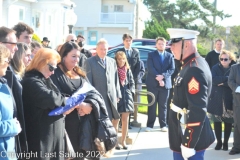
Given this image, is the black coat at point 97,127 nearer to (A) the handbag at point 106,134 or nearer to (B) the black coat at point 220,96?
(A) the handbag at point 106,134

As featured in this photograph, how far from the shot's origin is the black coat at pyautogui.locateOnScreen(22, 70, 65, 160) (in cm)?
430

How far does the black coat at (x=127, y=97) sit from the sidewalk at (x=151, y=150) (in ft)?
2.48

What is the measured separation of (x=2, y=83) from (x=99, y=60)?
3.44m

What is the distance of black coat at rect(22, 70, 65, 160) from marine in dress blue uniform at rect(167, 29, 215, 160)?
48.4 inches

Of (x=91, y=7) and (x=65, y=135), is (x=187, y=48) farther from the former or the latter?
(x=91, y=7)

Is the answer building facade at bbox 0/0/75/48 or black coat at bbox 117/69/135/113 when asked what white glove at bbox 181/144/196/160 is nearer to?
black coat at bbox 117/69/135/113

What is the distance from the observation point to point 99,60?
7.27 metres

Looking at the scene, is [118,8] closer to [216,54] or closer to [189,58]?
[216,54]

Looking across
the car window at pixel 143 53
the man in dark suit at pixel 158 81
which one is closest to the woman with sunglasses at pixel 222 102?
the man in dark suit at pixel 158 81

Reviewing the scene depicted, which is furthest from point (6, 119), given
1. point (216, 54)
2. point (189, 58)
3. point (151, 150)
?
point (216, 54)

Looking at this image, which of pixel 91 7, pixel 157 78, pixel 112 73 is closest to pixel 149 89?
pixel 157 78

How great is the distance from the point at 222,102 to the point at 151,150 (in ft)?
5.23

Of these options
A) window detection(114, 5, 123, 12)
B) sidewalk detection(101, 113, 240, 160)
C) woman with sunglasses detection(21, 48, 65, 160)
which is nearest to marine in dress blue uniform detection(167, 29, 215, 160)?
woman with sunglasses detection(21, 48, 65, 160)

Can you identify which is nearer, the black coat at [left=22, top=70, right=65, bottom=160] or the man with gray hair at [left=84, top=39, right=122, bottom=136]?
the black coat at [left=22, top=70, right=65, bottom=160]
